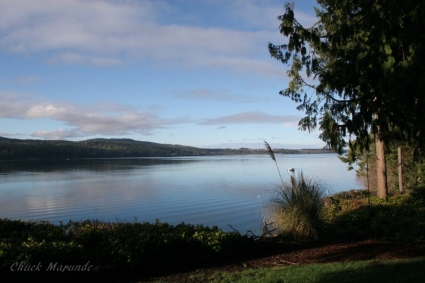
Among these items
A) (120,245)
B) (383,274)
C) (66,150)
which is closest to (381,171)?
(383,274)

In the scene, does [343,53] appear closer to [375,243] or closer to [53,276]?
[375,243]

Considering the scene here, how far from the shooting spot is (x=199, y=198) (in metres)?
26.9

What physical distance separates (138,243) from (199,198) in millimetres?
19874

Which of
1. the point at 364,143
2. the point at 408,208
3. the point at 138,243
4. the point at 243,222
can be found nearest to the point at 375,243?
the point at 364,143

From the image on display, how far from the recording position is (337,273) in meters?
6.23

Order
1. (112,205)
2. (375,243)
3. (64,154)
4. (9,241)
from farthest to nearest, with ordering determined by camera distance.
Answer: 1. (64,154)
2. (112,205)
3. (375,243)
4. (9,241)

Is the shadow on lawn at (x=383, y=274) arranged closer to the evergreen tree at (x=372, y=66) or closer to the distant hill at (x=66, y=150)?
the evergreen tree at (x=372, y=66)
